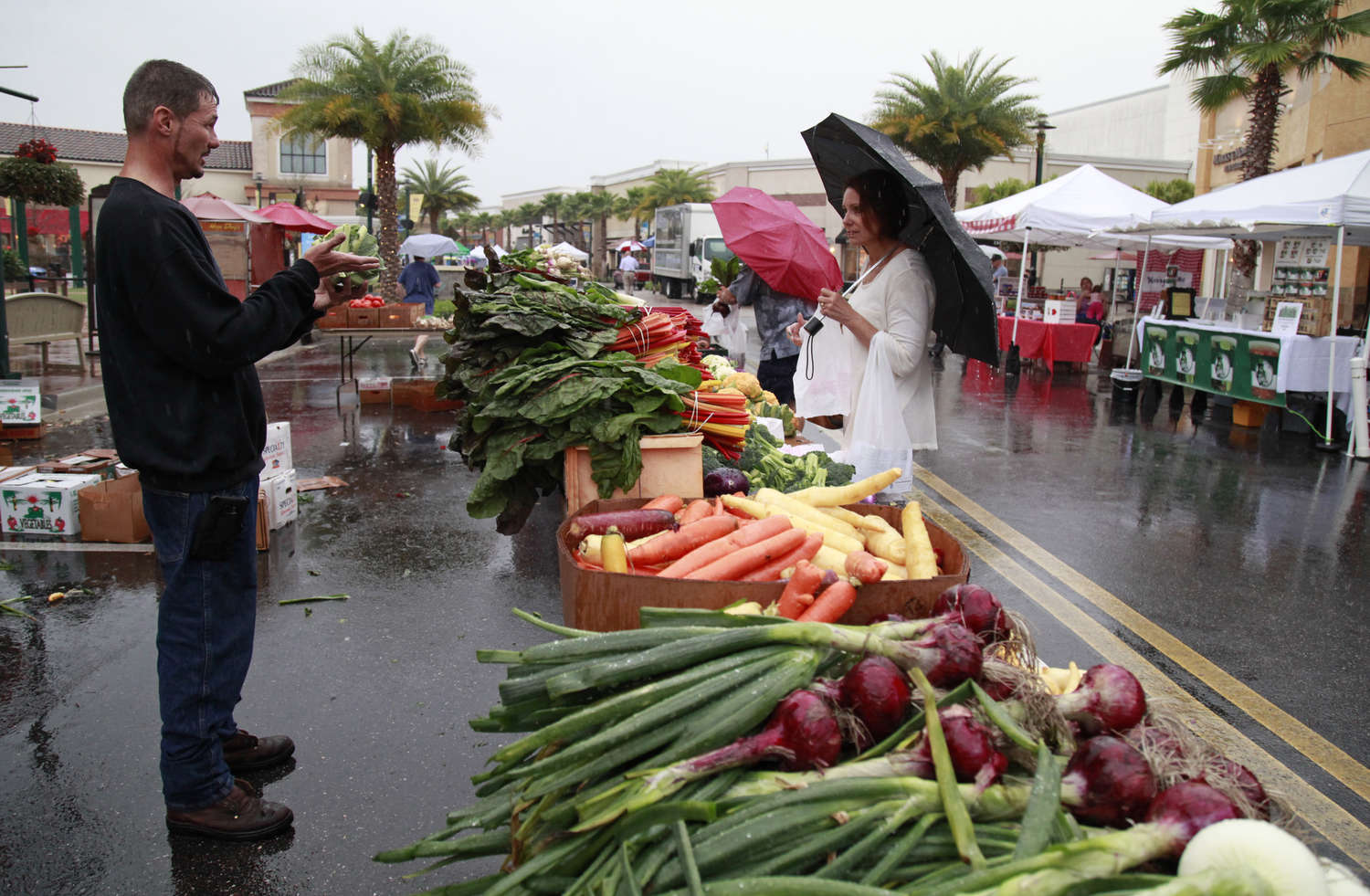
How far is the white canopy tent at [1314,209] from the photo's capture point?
10094mm

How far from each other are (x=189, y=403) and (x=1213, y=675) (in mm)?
4587

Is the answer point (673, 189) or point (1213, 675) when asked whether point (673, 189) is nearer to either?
point (673, 189)

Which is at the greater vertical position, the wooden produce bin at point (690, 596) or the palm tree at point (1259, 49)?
the palm tree at point (1259, 49)

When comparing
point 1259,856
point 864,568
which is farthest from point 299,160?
point 1259,856

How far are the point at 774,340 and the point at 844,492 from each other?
15.6 feet

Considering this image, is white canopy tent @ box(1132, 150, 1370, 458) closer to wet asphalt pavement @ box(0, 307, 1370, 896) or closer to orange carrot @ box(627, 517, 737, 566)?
wet asphalt pavement @ box(0, 307, 1370, 896)

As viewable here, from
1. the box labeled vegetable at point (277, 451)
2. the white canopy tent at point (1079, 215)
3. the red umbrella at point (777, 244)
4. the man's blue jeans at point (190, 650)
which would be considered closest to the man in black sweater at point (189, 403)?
the man's blue jeans at point (190, 650)

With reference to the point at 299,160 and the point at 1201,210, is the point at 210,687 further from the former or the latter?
the point at 299,160

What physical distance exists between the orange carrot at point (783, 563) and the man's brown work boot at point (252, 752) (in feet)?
6.36

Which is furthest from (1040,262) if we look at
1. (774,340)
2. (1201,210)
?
(774,340)

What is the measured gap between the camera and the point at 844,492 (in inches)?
147

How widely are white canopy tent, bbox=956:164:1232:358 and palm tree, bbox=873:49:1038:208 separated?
582 inches

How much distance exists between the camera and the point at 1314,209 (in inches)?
411

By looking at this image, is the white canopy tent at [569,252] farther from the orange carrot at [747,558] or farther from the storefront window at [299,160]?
the storefront window at [299,160]
